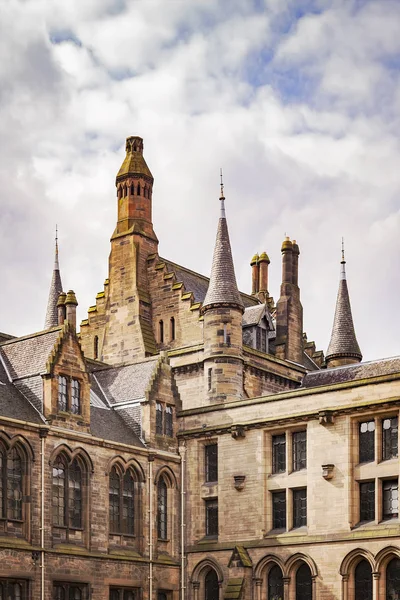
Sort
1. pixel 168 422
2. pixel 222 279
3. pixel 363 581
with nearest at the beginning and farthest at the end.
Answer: pixel 363 581, pixel 168 422, pixel 222 279

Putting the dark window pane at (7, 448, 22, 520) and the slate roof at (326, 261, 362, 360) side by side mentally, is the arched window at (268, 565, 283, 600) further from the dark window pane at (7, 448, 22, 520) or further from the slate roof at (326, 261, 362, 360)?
the slate roof at (326, 261, 362, 360)

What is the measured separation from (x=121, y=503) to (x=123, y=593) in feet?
13.4

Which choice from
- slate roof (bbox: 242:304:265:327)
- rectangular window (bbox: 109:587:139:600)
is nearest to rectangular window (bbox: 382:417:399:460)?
rectangular window (bbox: 109:587:139:600)

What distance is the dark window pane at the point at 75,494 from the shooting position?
51.4 metres

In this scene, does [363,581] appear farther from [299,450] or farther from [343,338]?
[343,338]

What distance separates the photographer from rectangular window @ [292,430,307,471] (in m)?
53.8

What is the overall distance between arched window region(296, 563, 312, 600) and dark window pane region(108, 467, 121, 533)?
8.60m

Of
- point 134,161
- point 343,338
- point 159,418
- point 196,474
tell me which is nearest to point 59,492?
point 159,418

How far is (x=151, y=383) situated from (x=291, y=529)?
9972 millimetres

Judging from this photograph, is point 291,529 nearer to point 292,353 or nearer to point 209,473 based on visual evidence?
point 209,473

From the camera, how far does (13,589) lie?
A: 157 ft

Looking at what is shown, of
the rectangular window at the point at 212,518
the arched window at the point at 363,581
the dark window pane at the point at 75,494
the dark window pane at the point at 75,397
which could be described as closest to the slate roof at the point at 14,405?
the dark window pane at the point at 75,397

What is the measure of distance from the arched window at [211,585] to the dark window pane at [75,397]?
10615mm

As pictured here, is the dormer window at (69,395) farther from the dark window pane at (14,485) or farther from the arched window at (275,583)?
the arched window at (275,583)
